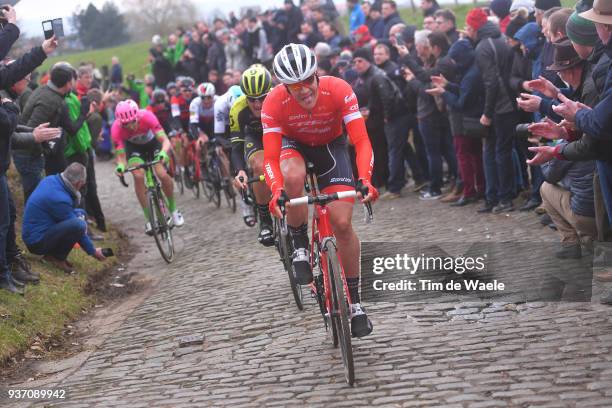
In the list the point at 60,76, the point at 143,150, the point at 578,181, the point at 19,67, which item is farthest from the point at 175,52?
the point at 578,181

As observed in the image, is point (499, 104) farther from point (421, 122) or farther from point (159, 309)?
point (159, 309)

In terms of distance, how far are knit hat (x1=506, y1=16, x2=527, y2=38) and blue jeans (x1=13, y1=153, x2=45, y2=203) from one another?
6.77m

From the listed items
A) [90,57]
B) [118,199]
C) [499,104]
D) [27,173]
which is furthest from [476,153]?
[90,57]

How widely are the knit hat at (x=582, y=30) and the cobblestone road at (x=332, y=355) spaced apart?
90.8 inches

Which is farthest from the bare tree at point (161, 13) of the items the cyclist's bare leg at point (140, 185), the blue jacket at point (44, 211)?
the blue jacket at point (44, 211)

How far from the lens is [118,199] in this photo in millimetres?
20484

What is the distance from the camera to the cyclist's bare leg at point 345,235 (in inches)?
271

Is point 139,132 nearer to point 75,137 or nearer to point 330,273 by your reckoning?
point 75,137

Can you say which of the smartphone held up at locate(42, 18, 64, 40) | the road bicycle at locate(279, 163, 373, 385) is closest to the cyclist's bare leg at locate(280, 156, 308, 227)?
the road bicycle at locate(279, 163, 373, 385)

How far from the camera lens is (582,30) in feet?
25.5

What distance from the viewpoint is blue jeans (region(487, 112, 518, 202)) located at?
40.0ft

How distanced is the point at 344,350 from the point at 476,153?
7367 mm

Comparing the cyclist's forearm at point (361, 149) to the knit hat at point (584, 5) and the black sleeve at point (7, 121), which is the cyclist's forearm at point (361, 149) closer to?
the knit hat at point (584, 5)

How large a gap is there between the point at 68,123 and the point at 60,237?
8.44 ft
